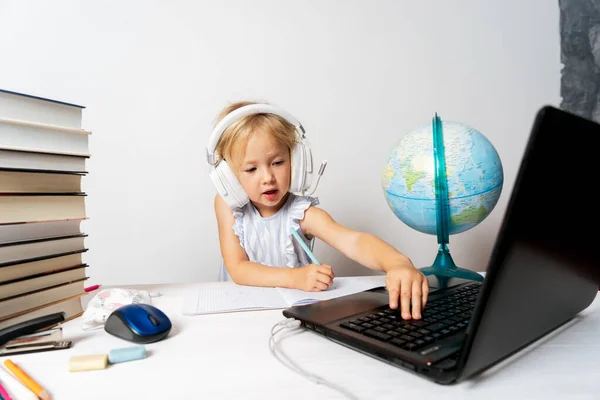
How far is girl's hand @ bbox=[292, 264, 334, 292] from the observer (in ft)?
2.56

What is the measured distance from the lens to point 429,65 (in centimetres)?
147

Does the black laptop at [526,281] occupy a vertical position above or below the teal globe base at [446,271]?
above

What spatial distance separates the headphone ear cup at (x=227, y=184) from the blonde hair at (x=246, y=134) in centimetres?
6

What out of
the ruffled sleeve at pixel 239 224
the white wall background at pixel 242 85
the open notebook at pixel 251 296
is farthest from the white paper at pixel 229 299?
the white wall background at pixel 242 85

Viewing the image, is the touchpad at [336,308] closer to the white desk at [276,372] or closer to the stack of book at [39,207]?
the white desk at [276,372]

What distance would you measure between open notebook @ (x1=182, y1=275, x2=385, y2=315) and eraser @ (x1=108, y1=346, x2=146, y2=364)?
177 millimetres

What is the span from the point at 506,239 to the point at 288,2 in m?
1.24

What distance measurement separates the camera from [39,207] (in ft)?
2.05

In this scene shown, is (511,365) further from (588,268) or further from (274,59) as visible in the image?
(274,59)

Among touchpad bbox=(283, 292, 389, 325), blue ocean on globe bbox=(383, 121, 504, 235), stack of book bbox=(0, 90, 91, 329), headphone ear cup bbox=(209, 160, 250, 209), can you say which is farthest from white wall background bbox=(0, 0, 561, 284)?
touchpad bbox=(283, 292, 389, 325)

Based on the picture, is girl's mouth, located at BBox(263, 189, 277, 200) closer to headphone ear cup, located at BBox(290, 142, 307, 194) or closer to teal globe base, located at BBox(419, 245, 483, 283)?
headphone ear cup, located at BBox(290, 142, 307, 194)

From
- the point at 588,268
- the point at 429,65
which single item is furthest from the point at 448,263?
the point at 429,65

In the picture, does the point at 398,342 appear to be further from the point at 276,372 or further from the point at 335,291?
the point at 335,291

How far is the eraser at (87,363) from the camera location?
45cm
